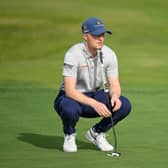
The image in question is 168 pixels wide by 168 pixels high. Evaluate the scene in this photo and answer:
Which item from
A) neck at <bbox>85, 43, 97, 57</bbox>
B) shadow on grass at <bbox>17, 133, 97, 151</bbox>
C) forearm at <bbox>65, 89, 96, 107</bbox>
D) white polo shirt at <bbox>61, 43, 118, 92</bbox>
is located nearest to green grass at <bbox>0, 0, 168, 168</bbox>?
shadow on grass at <bbox>17, 133, 97, 151</bbox>

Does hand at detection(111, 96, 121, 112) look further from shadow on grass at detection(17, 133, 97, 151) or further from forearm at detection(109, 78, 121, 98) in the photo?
shadow on grass at detection(17, 133, 97, 151)

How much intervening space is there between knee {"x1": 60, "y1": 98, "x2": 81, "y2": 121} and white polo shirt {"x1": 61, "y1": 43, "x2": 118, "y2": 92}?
262 mm

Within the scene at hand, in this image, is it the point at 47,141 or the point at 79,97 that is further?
the point at 47,141

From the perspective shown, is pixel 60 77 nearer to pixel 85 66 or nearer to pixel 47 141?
pixel 47 141

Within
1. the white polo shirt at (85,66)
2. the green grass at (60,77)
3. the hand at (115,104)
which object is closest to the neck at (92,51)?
the white polo shirt at (85,66)

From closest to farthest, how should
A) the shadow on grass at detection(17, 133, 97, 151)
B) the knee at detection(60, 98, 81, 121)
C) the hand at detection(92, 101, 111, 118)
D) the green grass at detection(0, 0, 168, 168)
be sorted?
the hand at detection(92, 101, 111, 118)
the knee at detection(60, 98, 81, 121)
the green grass at detection(0, 0, 168, 168)
the shadow on grass at detection(17, 133, 97, 151)

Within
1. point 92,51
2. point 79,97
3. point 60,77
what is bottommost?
point 60,77

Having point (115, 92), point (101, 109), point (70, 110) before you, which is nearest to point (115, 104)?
point (115, 92)

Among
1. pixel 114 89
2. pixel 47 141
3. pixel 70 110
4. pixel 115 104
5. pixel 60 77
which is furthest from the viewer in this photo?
pixel 60 77

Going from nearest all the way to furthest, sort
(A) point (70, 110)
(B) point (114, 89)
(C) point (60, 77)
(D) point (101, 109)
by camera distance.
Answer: (D) point (101, 109)
(A) point (70, 110)
(B) point (114, 89)
(C) point (60, 77)

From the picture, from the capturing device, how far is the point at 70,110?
27.8 feet

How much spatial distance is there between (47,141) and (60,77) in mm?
5979

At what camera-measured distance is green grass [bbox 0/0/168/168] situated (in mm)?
8578

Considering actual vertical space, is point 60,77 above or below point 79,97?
below
